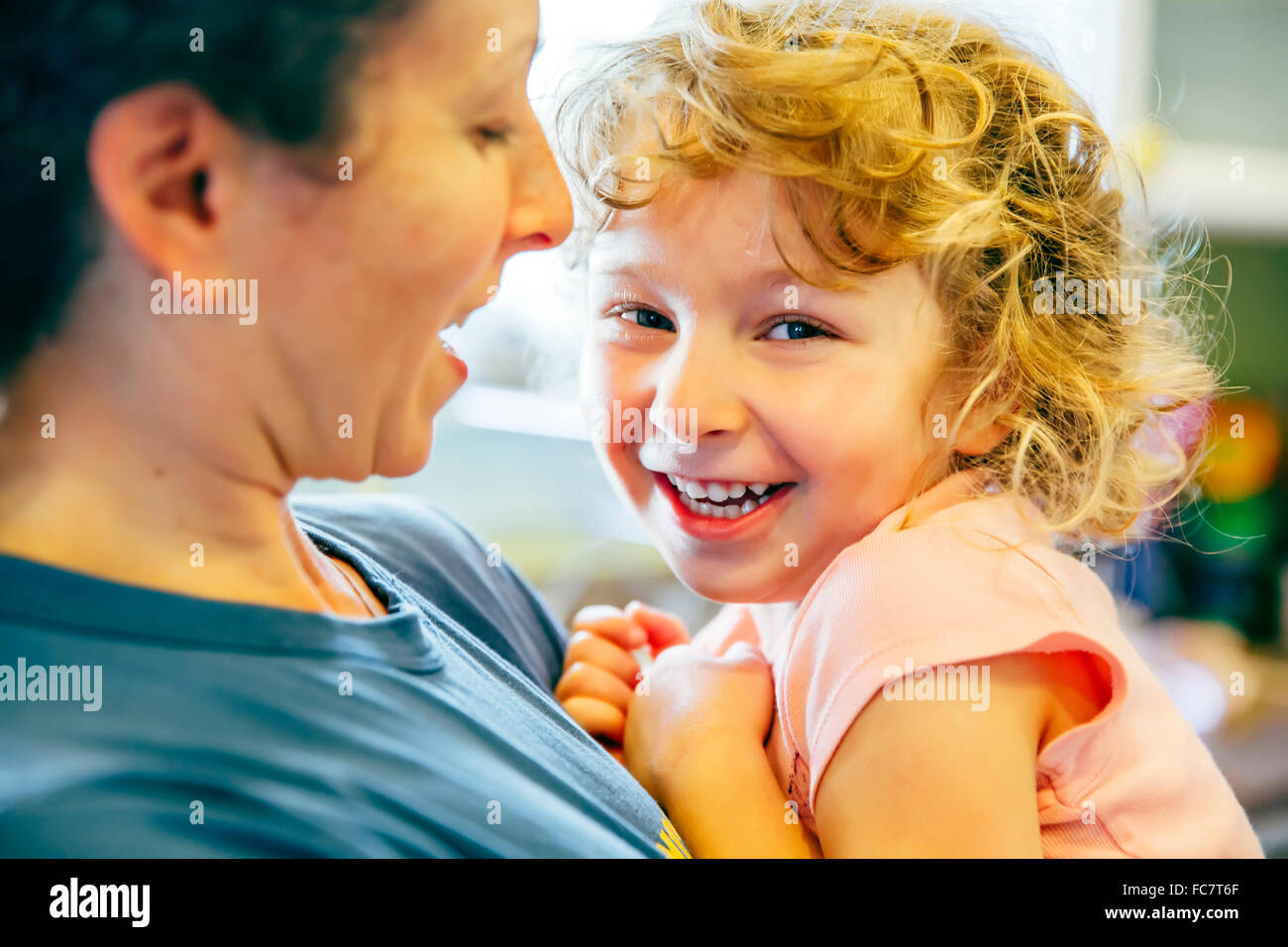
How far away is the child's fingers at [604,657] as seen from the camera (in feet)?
3.34

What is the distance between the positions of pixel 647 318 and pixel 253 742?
0.53m

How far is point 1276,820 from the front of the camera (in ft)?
7.11

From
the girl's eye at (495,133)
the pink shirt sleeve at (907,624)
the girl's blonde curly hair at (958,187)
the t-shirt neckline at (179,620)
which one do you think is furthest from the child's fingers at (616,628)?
the girl's eye at (495,133)

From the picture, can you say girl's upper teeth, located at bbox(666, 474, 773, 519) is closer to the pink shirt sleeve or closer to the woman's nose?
the pink shirt sleeve

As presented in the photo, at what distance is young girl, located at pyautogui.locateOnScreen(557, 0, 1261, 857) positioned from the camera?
2.57 ft

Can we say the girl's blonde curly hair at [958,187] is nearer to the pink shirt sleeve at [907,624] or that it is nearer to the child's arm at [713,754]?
the pink shirt sleeve at [907,624]

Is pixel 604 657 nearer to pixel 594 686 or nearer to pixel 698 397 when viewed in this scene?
pixel 594 686

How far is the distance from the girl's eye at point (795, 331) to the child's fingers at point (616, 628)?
1.14 feet

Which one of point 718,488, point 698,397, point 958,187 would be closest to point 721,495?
point 718,488

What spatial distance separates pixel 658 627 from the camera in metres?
1.15

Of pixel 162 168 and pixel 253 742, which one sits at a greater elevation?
pixel 162 168

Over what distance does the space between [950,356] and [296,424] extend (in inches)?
22.4

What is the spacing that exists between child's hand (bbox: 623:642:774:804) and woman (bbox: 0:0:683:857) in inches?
9.4
